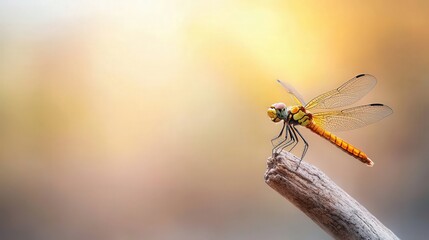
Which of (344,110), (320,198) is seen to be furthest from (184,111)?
(320,198)

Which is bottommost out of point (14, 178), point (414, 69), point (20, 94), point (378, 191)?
point (14, 178)

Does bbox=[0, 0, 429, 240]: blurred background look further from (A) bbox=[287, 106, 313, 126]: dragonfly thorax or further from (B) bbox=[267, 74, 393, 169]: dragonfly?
(A) bbox=[287, 106, 313, 126]: dragonfly thorax

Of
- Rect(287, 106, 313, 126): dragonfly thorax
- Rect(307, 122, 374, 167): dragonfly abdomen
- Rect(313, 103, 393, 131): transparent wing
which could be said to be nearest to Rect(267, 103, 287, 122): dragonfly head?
Rect(287, 106, 313, 126): dragonfly thorax

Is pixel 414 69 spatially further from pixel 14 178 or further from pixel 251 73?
pixel 14 178

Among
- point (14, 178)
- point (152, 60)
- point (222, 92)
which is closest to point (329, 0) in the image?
point (222, 92)

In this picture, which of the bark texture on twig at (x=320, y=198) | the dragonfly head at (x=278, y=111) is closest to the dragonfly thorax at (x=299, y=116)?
the dragonfly head at (x=278, y=111)

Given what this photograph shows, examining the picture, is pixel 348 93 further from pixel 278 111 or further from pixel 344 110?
pixel 278 111

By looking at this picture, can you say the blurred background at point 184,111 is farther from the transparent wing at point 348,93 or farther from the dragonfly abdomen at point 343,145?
the dragonfly abdomen at point 343,145
